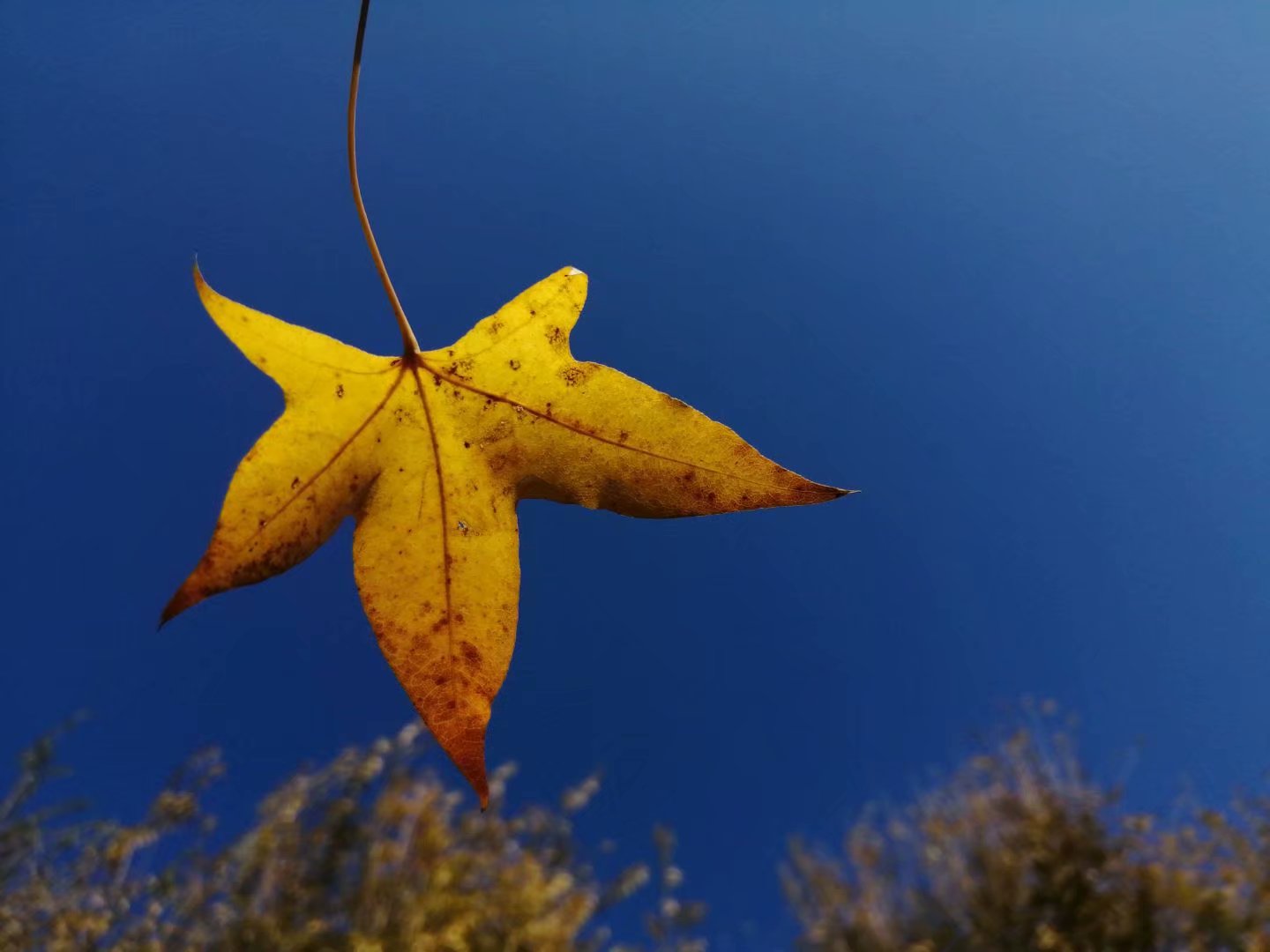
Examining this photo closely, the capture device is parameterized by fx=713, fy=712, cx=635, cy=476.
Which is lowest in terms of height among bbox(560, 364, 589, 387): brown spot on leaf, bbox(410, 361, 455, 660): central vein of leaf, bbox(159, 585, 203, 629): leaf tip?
bbox(159, 585, 203, 629): leaf tip

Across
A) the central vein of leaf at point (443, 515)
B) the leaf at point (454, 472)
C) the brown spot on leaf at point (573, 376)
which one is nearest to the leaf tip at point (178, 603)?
the leaf at point (454, 472)

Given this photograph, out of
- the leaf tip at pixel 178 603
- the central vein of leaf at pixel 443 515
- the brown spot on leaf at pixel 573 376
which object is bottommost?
the leaf tip at pixel 178 603

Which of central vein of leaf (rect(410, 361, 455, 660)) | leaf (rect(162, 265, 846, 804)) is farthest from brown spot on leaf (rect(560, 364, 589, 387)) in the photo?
central vein of leaf (rect(410, 361, 455, 660))

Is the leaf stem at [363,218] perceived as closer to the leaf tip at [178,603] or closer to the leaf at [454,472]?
the leaf at [454,472]

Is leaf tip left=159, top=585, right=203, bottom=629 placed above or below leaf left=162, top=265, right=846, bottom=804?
below

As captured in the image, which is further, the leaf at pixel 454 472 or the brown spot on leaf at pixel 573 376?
the brown spot on leaf at pixel 573 376

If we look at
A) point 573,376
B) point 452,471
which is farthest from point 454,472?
point 573,376

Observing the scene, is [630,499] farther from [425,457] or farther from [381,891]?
[381,891]

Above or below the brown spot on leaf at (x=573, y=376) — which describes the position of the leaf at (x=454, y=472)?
below

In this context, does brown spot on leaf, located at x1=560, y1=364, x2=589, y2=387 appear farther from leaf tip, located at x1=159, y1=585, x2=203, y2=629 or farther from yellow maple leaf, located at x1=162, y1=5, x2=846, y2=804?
leaf tip, located at x1=159, y1=585, x2=203, y2=629
